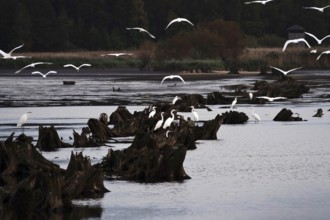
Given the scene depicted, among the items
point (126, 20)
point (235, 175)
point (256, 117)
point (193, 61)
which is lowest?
point (235, 175)

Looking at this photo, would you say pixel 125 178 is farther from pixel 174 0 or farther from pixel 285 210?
pixel 174 0

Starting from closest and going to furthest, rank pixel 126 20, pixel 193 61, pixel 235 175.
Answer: pixel 235 175 < pixel 193 61 < pixel 126 20

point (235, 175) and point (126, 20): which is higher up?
point (126, 20)

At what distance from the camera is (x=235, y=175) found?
96.9 ft

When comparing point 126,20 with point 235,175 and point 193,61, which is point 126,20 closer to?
point 193,61

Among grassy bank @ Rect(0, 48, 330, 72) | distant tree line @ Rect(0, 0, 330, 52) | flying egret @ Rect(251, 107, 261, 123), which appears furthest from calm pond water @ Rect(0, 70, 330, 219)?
distant tree line @ Rect(0, 0, 330, 52)

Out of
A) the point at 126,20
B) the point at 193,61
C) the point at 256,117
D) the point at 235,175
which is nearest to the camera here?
the point at 235,175

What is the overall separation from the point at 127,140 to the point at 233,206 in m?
12.7

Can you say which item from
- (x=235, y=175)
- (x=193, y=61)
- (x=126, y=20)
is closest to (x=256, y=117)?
(x=235, y=175)

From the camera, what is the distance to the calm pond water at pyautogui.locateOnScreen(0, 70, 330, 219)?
941 inches

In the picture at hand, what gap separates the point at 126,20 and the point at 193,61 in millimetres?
33968

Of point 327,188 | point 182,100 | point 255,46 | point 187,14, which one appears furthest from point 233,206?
point 187,14

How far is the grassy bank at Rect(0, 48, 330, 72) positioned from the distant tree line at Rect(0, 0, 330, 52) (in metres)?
3.82

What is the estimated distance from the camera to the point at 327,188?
26953 mm
